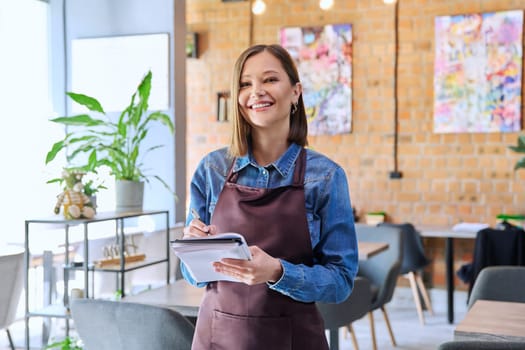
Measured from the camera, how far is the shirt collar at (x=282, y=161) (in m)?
1.66

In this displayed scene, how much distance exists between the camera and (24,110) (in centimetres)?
582

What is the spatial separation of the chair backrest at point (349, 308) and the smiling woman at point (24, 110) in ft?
9.64

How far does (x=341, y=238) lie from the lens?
5.34 ft

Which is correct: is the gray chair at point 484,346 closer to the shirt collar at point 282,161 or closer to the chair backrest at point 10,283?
the shirt collar at point 282,161

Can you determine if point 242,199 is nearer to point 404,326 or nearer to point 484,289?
point 484,289

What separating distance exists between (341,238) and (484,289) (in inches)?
61.8

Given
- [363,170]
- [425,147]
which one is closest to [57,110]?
[363,170]

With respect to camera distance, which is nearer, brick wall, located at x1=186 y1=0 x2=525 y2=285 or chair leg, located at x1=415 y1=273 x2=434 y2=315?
chair leg, located at x1=415 y1=273 x2=434 y2=315

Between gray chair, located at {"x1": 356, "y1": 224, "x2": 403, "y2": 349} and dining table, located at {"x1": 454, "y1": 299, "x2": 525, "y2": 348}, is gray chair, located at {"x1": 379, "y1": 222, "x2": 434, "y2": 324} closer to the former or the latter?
gray chair, located at {"x1": 356, "y1": 224, "x2": 403, "y2": 349}

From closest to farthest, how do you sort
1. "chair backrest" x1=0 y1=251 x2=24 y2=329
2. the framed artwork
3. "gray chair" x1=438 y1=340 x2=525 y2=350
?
"gray chair" x1=438 y1=340 x2=525 y2=350
"chair backrest" x1=0 y1=251 x2=24 y2=329
the framed artwork

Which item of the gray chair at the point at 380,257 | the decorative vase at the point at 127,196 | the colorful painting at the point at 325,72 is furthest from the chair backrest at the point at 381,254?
the colorful painting at the point at 325,72

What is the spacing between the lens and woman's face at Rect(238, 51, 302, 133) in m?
1.62

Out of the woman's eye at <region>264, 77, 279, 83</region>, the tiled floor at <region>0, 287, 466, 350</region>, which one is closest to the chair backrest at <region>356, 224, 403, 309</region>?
the tiled floor at <region>0, 287, 466, 350</region>

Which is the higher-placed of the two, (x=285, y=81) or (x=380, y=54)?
(x=380, y=54)
